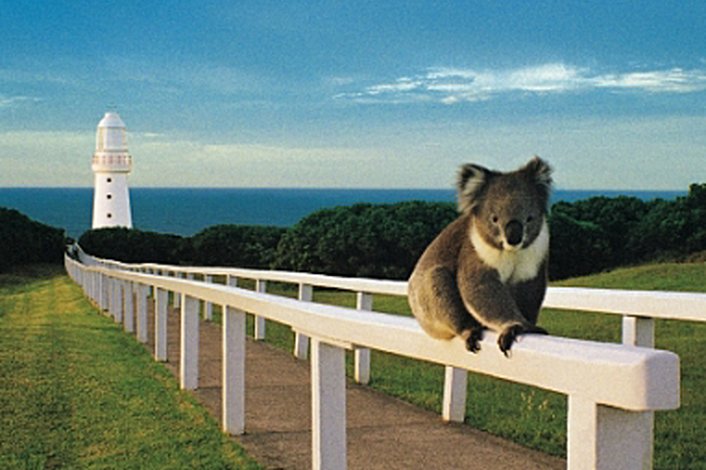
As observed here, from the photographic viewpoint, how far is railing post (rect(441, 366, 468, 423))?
7.45m

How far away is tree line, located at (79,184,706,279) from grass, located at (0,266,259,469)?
21.9 metres

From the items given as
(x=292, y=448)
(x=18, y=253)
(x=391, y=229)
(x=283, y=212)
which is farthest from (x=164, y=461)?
(x=283, y=212)

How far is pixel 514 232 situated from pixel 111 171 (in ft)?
204

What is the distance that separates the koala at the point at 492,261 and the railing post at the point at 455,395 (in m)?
3.50

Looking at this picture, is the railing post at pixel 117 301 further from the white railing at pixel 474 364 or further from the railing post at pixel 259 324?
the white railing at pixel 474 364

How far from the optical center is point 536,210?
12.2ft

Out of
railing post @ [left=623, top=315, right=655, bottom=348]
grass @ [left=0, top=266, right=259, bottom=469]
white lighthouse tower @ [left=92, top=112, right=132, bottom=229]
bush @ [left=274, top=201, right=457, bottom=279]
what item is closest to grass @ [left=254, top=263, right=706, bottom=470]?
railing post @ [left=623, top=315, right=655, bottom=348]

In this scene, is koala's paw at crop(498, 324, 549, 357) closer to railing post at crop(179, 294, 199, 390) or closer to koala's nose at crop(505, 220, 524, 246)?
koala's nose at crop(505, 220, 524, 246)

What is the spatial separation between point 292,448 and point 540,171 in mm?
3677

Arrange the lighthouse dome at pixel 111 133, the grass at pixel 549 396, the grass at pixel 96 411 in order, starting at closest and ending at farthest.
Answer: the grass at pixel 96 411
the grass at pixel 549 396
the lighthouse dome at pixel 111 133

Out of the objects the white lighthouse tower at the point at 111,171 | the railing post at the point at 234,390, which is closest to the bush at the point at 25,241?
the white lighthouse tower at the point at 111,171

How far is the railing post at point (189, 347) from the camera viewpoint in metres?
9.16

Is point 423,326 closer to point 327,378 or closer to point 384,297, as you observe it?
point 327,378

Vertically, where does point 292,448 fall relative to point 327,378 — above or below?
below
